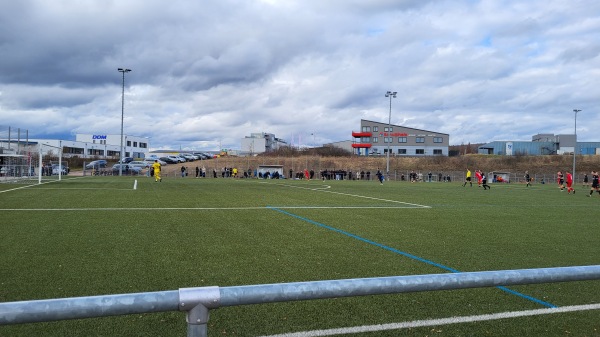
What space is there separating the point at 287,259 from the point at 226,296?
5.90m

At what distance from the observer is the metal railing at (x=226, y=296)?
185cm

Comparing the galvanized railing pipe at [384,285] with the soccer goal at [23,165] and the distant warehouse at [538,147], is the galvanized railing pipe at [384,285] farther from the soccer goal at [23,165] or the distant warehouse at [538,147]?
the distant warehouse at [538,147]

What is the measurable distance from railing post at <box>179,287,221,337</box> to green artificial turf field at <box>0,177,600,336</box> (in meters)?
2.58

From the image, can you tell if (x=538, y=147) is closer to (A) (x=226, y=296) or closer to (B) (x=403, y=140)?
(B) (x=403, y=140)

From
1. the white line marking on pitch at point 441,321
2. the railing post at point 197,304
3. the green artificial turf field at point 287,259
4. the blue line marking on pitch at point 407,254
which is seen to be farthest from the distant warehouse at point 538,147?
the railing post at point 197,304

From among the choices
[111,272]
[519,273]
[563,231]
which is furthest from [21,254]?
[563,231]

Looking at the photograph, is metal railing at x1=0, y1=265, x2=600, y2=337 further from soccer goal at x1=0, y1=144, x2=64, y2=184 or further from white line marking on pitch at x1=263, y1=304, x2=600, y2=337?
soccer goal at x1=0, y1=144, x2=64, y2=184

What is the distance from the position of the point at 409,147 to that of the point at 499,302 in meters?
93.4

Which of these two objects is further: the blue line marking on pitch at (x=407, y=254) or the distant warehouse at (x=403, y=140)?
the distant warehouse at (x=403, y=140)

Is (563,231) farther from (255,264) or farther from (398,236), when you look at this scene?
(255,264)

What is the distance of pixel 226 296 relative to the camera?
81.0 inches

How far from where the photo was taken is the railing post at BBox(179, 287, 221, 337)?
79.4 inches

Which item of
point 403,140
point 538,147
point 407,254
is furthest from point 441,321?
point 538,147

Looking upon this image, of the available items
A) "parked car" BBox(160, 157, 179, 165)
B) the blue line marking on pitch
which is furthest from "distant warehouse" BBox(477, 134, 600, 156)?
the blue line marking on pitch
